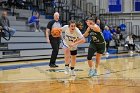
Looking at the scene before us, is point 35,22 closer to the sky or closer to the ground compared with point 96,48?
closer to the sky

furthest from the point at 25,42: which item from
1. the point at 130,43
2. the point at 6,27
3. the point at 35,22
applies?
the point at 130,43

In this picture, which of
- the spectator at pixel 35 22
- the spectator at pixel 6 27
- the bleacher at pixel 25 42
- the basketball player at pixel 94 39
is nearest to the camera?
the basketball player at pixel 94 39

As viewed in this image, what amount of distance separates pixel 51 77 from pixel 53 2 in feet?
48.1

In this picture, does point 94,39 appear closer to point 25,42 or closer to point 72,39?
point 72,39

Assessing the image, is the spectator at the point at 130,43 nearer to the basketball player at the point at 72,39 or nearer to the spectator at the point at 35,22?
the spectator at the point at 35,22

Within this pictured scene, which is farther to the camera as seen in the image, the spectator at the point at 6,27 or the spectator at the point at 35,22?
the spectator at the point at 35,22

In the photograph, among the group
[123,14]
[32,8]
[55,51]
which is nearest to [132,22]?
A: [123,14]

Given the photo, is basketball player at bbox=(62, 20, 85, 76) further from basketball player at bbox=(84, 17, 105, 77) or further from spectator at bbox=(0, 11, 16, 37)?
spectator at bbox=(0, 11, 16, 37)

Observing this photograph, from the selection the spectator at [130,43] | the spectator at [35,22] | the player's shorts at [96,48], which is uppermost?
the spectator at [35,22]

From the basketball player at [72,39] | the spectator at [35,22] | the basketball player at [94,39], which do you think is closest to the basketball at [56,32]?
the basketball player at [72,39]

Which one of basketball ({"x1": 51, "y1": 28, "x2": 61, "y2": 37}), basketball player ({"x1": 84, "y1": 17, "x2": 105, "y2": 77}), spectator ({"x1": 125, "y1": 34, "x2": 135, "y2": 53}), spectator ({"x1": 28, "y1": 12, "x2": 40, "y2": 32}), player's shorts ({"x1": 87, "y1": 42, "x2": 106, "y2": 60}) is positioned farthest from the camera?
spectator ({"x1": 125, "y1": 34, "x2": 135, "y2": 53})

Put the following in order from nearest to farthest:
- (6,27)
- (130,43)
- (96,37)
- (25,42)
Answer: (96,37), (6,27), (25,42), (130,43)

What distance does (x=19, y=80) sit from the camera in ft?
26.9

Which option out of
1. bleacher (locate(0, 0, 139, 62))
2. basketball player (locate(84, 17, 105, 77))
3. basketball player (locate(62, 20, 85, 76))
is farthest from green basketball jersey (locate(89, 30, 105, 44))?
bleacher (locate(0, 0, 139, 62))
